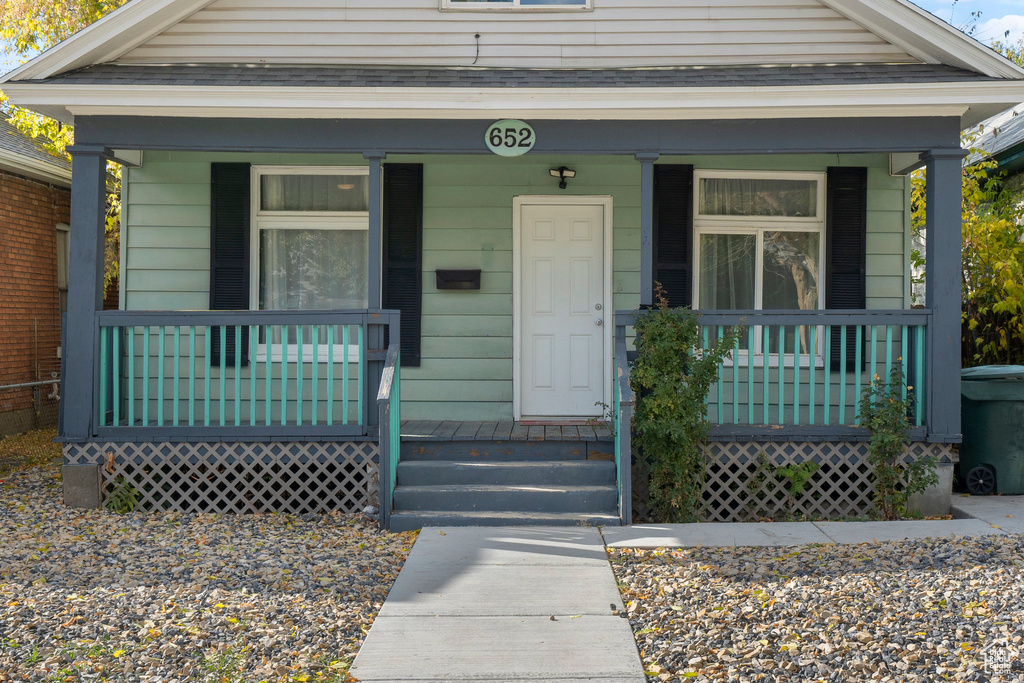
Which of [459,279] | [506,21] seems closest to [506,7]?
[506,21]

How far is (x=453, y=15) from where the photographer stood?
682cm

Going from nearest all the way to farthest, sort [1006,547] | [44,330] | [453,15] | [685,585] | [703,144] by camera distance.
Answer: [685,585], [1006,547], [703,144], [453,15], [44,330]

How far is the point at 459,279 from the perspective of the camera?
713 cm

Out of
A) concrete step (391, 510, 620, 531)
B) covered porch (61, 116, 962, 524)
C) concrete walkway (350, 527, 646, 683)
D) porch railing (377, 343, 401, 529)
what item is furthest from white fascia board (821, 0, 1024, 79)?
porch railing (377, 343, 401, 529)

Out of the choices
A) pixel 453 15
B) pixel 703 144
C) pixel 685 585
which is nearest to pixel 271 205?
pixel 453 15

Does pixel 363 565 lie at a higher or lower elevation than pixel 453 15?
lower

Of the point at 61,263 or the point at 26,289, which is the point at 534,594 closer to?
the point at 26,289

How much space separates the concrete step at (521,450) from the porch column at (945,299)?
227 centimetres

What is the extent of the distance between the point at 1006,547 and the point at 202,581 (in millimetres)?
4341

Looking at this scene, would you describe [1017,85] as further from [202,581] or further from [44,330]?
[44,330]

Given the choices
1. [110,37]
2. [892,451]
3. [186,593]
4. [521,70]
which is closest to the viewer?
[186,593]

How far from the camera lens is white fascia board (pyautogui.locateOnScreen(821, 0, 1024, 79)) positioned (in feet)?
19.4

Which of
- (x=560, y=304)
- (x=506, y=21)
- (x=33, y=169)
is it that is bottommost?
(x=560, y=304)

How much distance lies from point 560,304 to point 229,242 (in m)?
2.85
